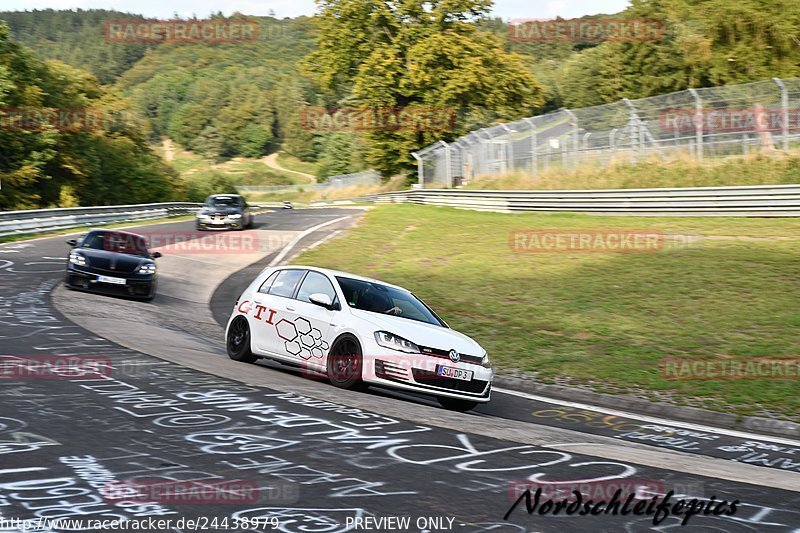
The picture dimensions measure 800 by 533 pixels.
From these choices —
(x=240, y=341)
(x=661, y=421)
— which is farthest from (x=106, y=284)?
(x=661, y=421)

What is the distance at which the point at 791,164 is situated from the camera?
27.6 m

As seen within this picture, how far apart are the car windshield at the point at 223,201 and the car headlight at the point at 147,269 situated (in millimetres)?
17213

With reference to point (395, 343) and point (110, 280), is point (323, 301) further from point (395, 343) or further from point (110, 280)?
point (110, 280)

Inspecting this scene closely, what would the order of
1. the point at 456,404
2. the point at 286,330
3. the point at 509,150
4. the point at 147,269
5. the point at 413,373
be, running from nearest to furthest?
the point at 413,373 < the point at 456,404 < the point at 286,330 < the point at 147,269 < the point at 509,150

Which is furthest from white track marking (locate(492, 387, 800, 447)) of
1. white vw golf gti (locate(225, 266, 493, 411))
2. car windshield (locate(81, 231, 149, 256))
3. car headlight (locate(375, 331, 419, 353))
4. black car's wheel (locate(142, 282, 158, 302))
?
car windshield (locate(81, 231, 149, 256))

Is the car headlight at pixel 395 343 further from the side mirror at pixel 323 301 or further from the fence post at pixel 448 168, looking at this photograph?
the fence post at pixel 448 168

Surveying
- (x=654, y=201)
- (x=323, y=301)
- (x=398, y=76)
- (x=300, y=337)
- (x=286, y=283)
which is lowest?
(x=300, y=337)

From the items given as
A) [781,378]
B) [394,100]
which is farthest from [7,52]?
[781,378]

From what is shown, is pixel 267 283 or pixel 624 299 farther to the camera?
pixel 624 299

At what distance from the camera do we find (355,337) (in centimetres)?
1048

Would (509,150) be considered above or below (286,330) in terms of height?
above

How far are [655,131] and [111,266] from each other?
1964cm

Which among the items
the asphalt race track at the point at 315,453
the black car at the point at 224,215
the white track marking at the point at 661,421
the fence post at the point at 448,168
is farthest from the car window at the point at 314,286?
the fence post at the point at 448,168

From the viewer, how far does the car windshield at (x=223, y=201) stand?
36.6 m
